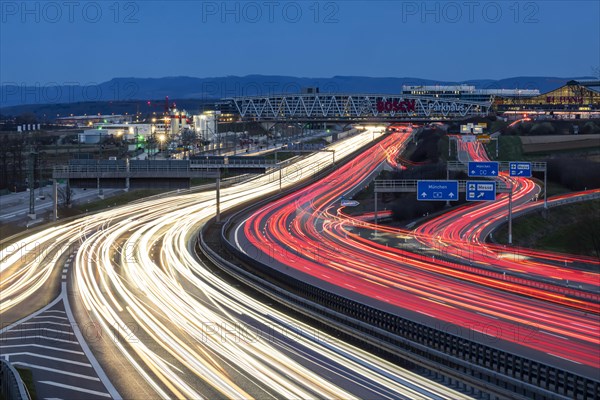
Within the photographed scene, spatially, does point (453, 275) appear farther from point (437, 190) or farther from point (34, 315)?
point (34, 315)

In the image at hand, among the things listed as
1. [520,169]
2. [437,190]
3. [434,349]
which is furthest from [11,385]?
[520,169]

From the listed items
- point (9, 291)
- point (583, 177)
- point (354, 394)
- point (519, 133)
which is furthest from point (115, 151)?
point (354, 394)

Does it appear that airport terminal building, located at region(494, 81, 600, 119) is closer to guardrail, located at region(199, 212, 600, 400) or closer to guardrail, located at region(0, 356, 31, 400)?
guardrail, located at region(199, 212, 600, 400)

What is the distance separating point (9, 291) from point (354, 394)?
60.1 ft

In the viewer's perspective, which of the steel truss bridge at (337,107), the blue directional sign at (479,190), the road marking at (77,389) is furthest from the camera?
the steel truss bridge at (337,107)

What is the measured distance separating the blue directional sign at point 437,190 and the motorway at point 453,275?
66.8 inches

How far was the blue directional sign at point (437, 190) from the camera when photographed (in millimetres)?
46875

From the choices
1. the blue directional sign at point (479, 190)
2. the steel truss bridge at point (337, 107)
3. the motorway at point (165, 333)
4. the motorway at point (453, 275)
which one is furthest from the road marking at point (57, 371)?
the steel truss bridge at point (337, 107)

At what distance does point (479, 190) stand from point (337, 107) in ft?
393

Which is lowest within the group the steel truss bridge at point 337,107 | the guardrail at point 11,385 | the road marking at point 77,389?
the road marking at point 77,389

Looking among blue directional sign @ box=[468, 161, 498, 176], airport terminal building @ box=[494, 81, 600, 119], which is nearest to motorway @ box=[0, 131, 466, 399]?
blue directional sign @ box=[468, 161, 498, 176]

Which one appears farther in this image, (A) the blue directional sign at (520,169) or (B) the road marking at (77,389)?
(A) the blue directional sign at (520,169)

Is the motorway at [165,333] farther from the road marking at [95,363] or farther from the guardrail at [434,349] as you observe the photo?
the guardrail at [434,349]

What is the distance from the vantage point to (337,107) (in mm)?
165750
